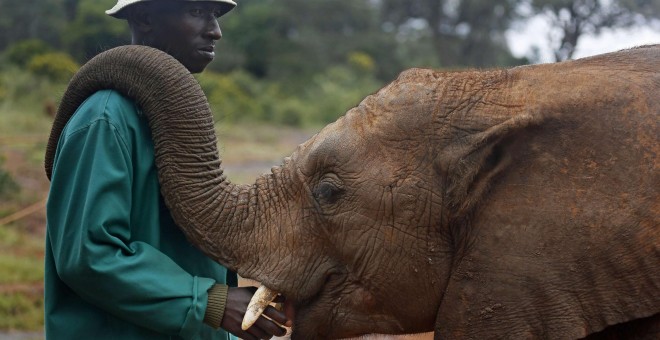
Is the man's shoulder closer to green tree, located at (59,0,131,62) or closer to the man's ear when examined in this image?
the man's ear

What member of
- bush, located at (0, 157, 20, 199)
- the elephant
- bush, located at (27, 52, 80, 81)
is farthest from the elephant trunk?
bush, located at (27, 52, 80, 81)

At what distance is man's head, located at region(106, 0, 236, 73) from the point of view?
3695 mm

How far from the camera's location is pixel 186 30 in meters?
3.72

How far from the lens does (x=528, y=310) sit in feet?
10.1

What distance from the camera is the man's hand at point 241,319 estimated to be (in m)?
3.38

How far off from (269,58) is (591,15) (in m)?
24.0

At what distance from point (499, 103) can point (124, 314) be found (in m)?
1.46

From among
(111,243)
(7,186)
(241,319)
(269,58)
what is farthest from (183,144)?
(269,58)

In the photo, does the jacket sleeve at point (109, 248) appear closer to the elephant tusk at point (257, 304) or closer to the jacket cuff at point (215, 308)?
the jacket cuff at point (215, 308)

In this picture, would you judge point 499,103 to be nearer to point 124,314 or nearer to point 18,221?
point 124,314

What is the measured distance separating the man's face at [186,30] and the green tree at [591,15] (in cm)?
1384

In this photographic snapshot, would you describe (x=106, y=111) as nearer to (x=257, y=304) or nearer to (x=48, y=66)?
(x=257, y=304)

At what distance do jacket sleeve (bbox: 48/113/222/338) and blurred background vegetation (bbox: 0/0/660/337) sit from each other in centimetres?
551

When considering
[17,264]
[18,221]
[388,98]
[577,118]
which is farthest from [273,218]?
[18,221]
